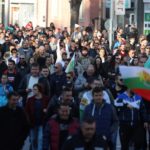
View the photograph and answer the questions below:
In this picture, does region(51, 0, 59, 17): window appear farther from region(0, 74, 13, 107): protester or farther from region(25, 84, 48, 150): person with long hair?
region(25, 84, 48, 150): person with long hair

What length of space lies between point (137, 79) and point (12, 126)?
2524 millimetres

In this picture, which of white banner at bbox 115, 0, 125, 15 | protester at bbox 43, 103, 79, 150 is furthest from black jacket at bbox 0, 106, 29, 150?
white banner at bbox 115, 0, 125, 15

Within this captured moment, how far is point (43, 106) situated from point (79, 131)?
484 centimetres

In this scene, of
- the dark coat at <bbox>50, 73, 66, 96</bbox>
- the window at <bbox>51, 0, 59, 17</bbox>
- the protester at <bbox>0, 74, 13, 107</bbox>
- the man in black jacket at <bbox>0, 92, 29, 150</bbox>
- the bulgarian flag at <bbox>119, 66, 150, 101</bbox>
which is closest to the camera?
the man in black jacket at <bbox>0, 92, 29, 150</bbox>

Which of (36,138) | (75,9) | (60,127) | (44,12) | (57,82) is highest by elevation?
(75,9)

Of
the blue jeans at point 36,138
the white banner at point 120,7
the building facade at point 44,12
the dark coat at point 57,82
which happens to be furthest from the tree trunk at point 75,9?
the blue jeans at point 36,138

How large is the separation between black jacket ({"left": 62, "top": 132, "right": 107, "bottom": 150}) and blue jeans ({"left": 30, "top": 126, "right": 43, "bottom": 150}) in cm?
512

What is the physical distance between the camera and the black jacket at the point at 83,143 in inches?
332

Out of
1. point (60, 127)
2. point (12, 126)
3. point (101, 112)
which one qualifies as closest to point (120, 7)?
point (101, 112)

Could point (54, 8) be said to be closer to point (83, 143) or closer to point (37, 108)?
point (37, 108)

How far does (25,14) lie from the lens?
50.1m

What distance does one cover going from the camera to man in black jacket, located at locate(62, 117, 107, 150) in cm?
845

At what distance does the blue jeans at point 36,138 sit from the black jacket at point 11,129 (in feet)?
7.40

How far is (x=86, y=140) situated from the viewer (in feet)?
27.8
